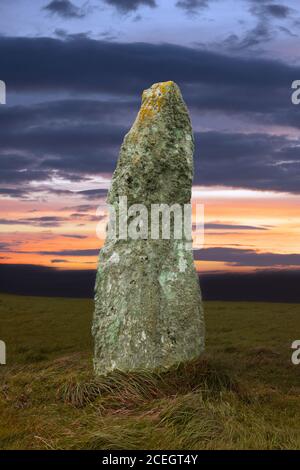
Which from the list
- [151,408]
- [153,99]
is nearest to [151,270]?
[151,408]

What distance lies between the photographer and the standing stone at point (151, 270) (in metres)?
15.0

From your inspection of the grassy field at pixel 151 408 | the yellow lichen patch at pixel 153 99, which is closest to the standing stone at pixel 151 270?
the yellow lichen patch at pixel 153 99

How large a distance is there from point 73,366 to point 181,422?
245 inches

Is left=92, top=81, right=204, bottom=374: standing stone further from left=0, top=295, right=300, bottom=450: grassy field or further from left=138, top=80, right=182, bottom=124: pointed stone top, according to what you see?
left=0, top=295, right=300, bottom=450: grassy field

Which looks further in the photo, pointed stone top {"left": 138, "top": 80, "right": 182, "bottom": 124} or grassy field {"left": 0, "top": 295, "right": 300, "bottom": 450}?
pointed stone top {"left": 138, "top": 80, "right": 182, "bottom": 124}

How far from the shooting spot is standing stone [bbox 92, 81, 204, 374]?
1499 centimetres

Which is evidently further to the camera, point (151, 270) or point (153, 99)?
point (153, 99)

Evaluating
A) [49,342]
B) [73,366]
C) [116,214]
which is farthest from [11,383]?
[49,342]

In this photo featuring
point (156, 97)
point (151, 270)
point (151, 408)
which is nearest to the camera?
point (151, 408)

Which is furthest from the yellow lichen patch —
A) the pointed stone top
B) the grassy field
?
the grassy field

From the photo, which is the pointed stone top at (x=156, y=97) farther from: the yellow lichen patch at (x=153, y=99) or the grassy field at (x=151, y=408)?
the grassy field at (x=151, y=408)

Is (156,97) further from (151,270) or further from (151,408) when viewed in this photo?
(151,408)

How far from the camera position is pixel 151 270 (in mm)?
15258

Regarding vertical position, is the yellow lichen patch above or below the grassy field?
above
